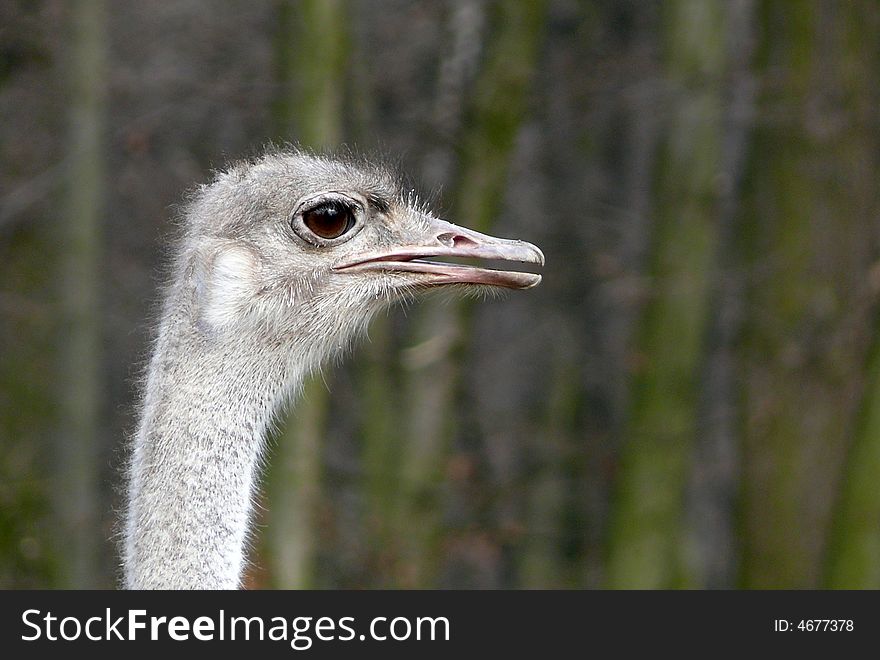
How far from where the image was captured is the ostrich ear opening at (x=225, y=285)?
3914 mm

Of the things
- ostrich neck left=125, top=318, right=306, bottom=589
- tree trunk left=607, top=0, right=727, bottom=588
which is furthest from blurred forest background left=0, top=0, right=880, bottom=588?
ostrich neck left=125, top=318, right=306, bottom=589

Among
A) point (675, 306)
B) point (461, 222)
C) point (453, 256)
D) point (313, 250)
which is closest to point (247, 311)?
point (313, 250)

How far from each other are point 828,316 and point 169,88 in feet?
14.9

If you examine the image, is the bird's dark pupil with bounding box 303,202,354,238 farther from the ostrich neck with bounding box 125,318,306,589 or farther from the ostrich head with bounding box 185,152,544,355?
the ostrich neck with bounding box 125,318,306,589

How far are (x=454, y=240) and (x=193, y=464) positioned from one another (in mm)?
1070

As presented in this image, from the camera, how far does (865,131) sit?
8445 millimetres

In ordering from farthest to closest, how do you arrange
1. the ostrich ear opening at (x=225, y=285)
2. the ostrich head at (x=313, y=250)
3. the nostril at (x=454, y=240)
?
the nostril at (x=454, y=240), the ostrich head at (x=313, y=250), the ostrich ear opening at (x=225, y=285)

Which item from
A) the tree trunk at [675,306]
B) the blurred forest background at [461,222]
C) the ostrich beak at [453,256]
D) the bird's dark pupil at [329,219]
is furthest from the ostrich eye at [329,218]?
the tree trunk at [675,306]

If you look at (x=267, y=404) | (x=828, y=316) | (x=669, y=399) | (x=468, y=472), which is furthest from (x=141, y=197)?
(x=267, y=404)

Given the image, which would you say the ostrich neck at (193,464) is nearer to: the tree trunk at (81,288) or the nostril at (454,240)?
the nostril at (454,240)

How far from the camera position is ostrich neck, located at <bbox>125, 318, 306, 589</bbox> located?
11.9 ft

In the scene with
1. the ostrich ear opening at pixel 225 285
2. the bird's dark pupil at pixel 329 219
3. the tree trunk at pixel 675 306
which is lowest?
the ostrich ear opening at pixel 225 285

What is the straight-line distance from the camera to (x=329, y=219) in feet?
13.5

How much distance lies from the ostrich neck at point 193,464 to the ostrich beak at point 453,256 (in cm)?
52
